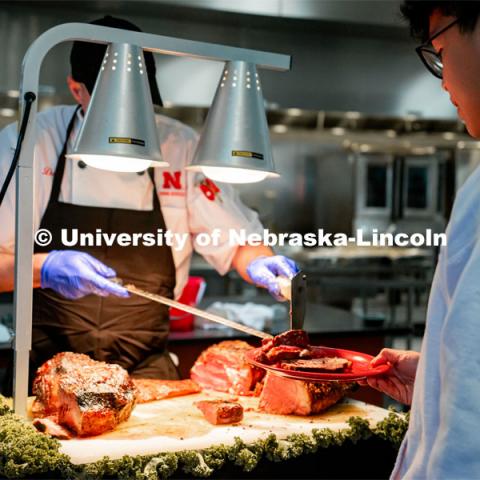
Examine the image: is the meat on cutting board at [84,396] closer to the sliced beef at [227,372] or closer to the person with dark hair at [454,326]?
the sliced beef at [227,372]

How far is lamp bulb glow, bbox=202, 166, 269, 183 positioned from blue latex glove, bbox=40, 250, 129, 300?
414 mm

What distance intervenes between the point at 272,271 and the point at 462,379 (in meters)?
1.28

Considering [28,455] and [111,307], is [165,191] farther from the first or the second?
[28,455]

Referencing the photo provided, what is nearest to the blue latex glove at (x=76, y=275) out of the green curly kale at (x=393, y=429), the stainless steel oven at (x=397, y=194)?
the green curly kale at (x=393, y=429)

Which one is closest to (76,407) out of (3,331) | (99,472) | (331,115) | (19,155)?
(99,472)

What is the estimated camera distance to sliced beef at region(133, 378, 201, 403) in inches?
77.7

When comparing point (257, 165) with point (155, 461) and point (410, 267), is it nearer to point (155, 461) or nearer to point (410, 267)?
point (155, 461)

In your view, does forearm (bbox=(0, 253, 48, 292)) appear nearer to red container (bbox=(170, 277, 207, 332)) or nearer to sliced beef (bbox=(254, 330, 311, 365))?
sliced beef (bbox=(254, 330, 311, 365))

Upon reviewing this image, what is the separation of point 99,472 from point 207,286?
4.69 metres

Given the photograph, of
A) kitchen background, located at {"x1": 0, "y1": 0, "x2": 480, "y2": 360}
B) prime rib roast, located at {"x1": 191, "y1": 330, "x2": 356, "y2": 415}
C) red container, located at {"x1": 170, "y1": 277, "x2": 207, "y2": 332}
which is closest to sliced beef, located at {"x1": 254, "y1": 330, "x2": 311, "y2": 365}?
prime rib roast, located at {"x1": 191, "y1": 330, "x2": 356, "y2": 415}

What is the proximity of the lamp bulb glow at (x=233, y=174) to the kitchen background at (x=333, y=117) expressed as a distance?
3.67 meters

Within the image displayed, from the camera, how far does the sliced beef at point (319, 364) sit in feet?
5.57

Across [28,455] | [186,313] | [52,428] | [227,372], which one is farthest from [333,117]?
[28,455]

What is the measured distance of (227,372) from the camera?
83.4 inches
